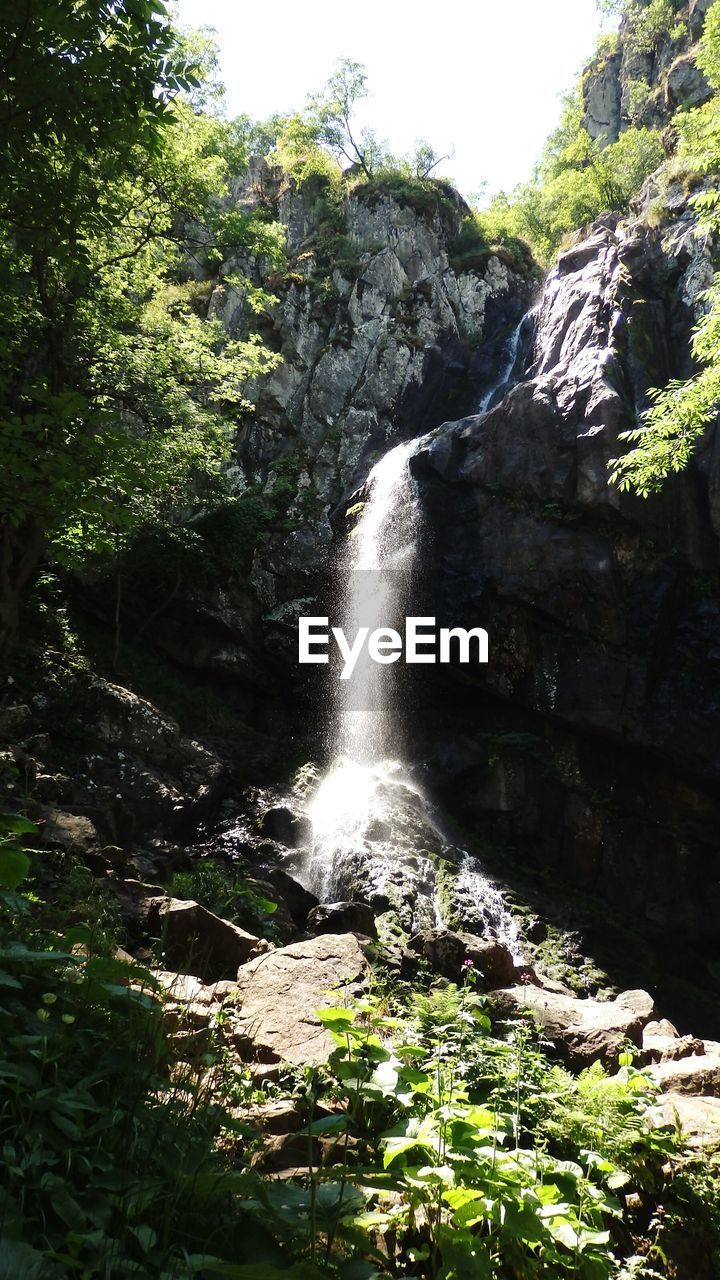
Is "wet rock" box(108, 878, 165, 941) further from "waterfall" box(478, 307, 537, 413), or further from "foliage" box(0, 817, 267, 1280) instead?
"waterfall" box(478, 307, 537, 413)

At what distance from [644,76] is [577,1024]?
1432 inches

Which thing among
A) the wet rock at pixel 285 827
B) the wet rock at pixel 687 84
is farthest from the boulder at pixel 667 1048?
the wet rock at pixel 687 84

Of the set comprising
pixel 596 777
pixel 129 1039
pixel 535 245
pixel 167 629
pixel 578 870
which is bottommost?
pixel 578 870

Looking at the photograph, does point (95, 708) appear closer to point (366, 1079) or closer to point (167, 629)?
point (167, 629)

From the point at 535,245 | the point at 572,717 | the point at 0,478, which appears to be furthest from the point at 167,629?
the point at 535,245

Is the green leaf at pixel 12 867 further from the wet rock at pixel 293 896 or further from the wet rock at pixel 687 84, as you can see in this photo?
the wet rock at pixel 687 84

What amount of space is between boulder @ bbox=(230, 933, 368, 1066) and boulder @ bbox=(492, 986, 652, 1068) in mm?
1014

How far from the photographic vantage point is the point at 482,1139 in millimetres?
2180

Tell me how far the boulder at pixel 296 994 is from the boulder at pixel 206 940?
0.36 m

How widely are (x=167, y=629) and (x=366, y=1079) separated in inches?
615

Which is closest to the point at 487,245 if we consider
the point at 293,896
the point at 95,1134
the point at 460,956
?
the point at 293,896

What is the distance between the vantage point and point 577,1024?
495 cm

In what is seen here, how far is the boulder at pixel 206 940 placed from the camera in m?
4.92

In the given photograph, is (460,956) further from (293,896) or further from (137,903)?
(293,896)
